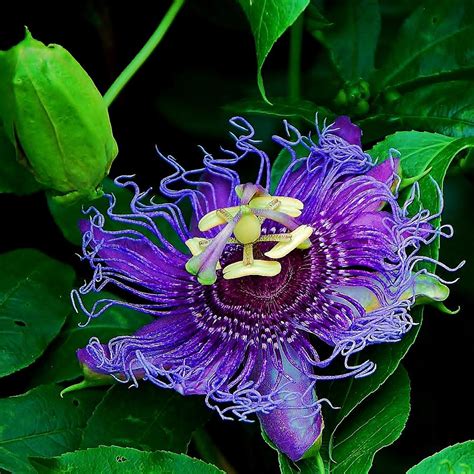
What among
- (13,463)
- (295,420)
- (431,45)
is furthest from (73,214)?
(431,45)

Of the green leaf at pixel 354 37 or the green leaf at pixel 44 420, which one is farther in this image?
the green leaf at pixel 354 37

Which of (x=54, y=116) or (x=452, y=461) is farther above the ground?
(x=54, y=116)

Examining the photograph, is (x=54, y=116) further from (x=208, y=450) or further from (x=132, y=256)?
(x=208, y=450)

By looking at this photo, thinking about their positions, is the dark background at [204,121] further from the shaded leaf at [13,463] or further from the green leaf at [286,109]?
the shaded leaf at [13,463]

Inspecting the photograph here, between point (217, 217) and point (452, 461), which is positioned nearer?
point (452, 461)

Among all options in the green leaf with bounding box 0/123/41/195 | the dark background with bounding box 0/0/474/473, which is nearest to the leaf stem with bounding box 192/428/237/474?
the dark background with bounding box 0/0/474/473

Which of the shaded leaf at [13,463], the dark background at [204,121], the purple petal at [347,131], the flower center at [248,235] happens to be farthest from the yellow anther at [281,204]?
the shaded leaf at [13,463]

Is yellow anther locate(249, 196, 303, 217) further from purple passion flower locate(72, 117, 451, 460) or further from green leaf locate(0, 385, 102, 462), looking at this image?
green leaf locate(0, 385, 102, 462)
